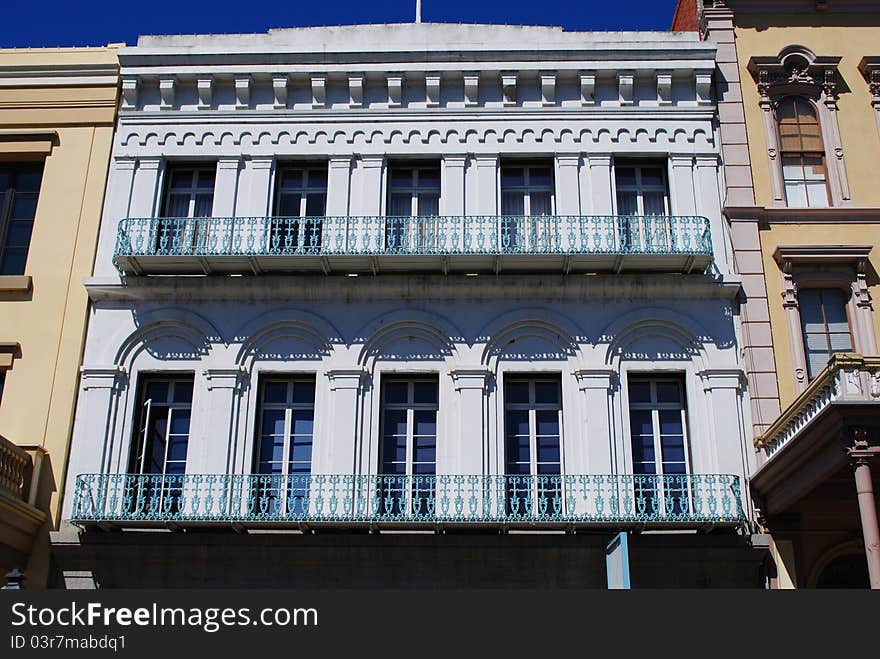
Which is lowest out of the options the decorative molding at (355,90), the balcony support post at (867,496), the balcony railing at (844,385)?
the balcony support post at (867,496)

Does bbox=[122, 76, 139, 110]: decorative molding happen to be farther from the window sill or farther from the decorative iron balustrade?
the window sill

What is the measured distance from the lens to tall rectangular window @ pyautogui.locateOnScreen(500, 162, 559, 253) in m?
19.4

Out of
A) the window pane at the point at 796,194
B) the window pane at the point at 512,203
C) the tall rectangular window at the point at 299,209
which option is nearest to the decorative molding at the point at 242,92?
the tall rectangular window at the point at 299,209

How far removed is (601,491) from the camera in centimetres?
1755

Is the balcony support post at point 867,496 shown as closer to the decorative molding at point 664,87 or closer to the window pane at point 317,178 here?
the decorative molding at point 664,87

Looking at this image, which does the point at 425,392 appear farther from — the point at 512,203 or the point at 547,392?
the point at 512,203

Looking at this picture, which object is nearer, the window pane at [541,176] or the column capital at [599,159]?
the column capital at [599,159]

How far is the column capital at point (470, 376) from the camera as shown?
1853cm

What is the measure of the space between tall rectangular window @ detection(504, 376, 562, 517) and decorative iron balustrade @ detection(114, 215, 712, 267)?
2511mm

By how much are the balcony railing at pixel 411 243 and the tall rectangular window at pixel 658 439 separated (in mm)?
2173

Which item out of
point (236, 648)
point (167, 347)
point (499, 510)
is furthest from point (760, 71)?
point (236, 648)

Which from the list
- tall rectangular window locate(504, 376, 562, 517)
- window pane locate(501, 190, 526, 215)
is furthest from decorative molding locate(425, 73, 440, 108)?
tall rectangular window locate(504, 376, 562, 517)

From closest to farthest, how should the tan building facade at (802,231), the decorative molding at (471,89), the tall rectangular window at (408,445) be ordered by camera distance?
the tan building facade at (802,231)
the tall rectangular window at (408,445)
the decorative molding at (471,89)

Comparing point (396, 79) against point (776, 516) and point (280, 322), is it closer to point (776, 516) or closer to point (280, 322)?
point (280, 322)
